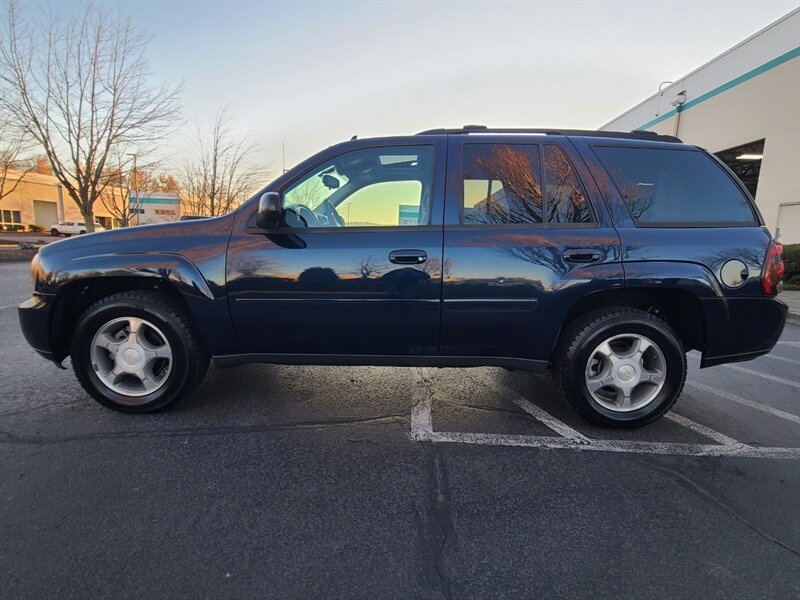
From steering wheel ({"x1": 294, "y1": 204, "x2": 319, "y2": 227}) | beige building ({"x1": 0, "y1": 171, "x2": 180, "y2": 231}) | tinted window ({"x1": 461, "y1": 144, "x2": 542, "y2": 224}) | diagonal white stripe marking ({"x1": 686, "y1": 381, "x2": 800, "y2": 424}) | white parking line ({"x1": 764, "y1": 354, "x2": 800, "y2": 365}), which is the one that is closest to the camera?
tinted window ({"x1": 461, "y1": 144, "x2": 542, "y2": 224})

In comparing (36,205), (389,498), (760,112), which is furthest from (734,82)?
(36,205)

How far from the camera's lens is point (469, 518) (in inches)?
79.1

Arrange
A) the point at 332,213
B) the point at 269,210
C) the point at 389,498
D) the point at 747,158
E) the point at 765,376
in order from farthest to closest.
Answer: the point at 747,158
the point at 765,376
the point at 332,213
the point at 269,210
the point at 389,498

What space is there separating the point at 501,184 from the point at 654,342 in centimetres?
150

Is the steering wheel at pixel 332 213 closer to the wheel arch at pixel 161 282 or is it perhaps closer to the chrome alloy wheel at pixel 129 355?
the wheel arch at pixel 161 282

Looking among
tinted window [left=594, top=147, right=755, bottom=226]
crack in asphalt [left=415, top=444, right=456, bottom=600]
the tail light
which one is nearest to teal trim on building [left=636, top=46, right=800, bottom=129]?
tinted window [left=594, top=147, right=755, bottom=226]

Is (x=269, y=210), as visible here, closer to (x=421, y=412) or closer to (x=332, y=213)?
(x=332, y=213)

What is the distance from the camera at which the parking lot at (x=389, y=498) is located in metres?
1.67

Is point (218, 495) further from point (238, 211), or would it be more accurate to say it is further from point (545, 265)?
point (545, 265)

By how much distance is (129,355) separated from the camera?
299 cm

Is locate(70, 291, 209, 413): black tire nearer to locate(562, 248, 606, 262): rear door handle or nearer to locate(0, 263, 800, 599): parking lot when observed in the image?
locate(0, 263, 800, 599): parking lot

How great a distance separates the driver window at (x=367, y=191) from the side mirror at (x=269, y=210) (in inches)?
5.2

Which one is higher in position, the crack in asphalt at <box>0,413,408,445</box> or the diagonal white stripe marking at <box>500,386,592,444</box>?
the diagonal white stripe marking at <box>500,386,592,444</box>

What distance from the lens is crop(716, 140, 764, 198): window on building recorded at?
14.6 meters
